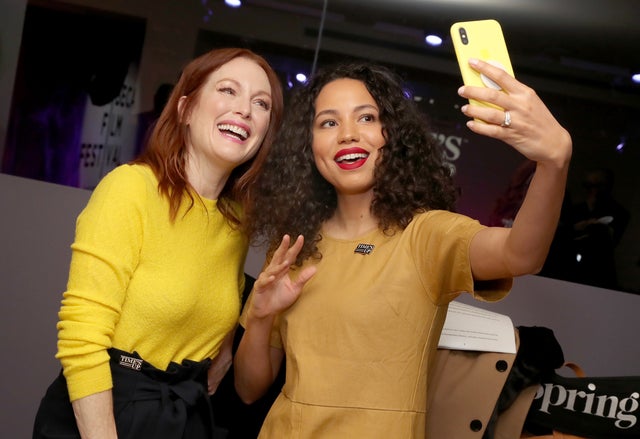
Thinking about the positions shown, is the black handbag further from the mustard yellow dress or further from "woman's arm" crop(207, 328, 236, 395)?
"woman's arm" crop(207, 328, 236, 395)

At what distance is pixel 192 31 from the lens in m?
3.63

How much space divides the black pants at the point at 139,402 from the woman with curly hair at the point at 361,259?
0.19 m

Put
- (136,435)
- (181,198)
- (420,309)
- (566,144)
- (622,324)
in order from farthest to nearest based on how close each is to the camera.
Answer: (622,324) < (181,198) < (136,435) < (420,309) < (566,144)

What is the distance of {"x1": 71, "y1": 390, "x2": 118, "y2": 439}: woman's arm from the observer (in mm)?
1759

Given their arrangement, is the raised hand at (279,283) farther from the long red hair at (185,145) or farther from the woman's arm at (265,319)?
the long red hair at (185,145)

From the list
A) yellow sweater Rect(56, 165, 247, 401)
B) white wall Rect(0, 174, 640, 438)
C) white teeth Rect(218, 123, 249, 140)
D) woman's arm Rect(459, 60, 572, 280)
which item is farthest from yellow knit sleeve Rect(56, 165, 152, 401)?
white wall Rect(0, 174, 640, 438)

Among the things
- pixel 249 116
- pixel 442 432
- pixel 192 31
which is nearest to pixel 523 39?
pixel 192 31

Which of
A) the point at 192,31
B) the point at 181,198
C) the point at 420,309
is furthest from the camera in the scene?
the point at 192,31

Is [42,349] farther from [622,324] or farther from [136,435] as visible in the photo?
[622,324]

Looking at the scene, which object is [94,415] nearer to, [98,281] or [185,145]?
[98,281]

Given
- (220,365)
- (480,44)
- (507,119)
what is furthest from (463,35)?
(220,365)

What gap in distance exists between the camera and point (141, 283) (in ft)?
6.05

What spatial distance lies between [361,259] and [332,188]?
0.32 m

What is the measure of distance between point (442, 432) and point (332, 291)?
1.64 ft
